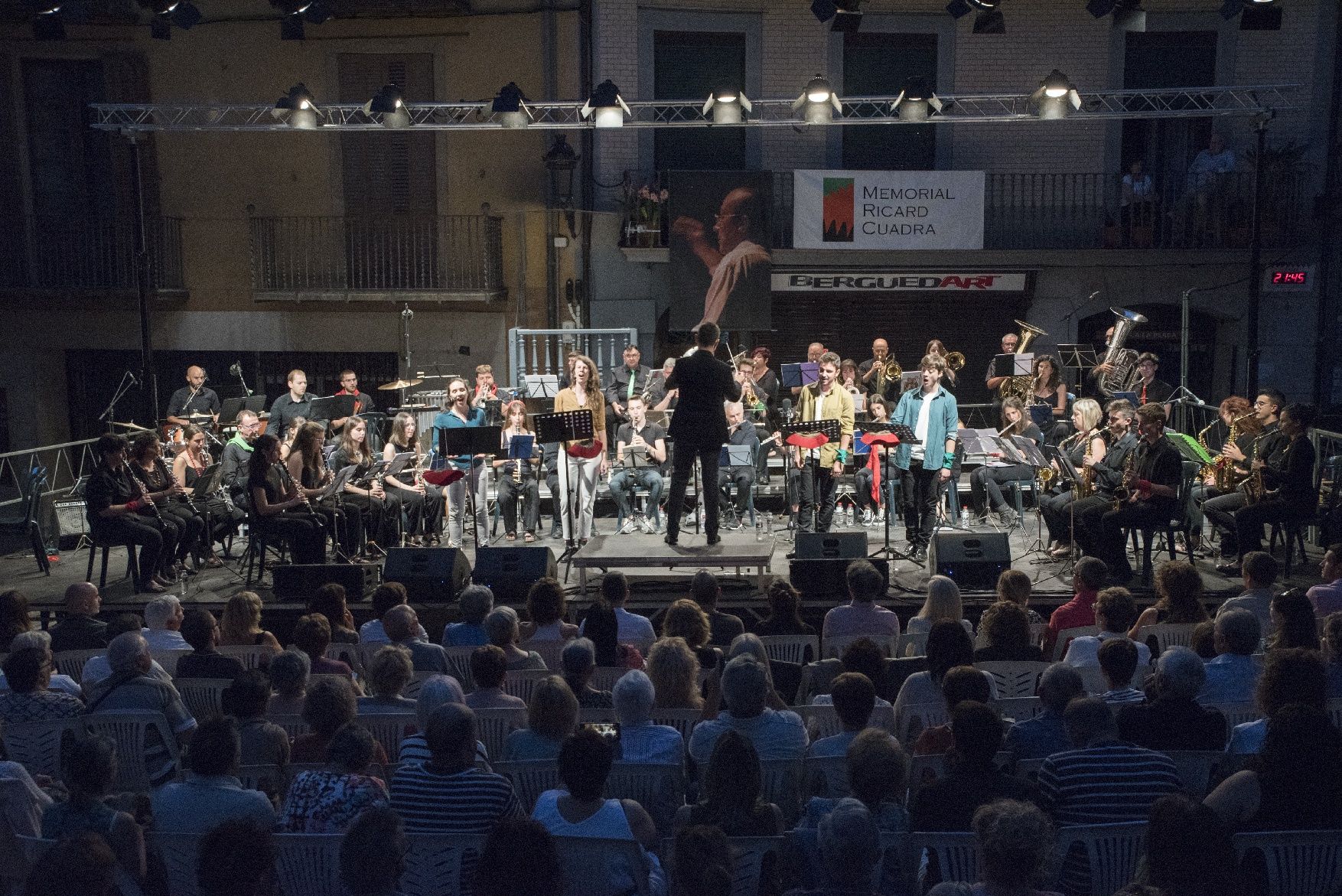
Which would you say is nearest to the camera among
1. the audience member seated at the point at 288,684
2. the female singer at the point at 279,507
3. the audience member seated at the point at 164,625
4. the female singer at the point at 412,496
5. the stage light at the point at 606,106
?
the audience member seated at the point at 288,684

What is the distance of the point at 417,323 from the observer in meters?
16.6

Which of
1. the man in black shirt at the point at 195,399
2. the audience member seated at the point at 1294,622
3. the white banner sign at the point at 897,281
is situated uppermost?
the white banner sign at the point at 897,281

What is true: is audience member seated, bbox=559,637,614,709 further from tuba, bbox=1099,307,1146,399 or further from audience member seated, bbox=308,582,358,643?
tuba, bbox=1099,307,1146,399

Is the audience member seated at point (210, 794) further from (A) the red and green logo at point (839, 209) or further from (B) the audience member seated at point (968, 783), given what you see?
(A) the red and green logo at point (839, 209)

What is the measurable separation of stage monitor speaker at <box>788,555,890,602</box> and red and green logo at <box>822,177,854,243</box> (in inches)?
300

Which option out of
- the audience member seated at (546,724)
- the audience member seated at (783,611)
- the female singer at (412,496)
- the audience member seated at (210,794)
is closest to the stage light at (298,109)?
the female singer at (412,496)

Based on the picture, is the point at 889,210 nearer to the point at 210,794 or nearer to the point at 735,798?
the point at 735,798

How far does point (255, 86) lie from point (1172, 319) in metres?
12.2

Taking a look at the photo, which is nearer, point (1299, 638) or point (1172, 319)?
point (1299, 638)

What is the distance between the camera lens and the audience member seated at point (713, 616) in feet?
23.2

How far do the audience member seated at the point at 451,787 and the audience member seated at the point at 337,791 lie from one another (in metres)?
0.11

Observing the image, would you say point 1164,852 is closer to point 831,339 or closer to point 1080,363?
point 1080,363

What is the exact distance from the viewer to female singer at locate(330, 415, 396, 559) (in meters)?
10.7

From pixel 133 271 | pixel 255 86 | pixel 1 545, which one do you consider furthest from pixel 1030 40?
pixel 1 545
